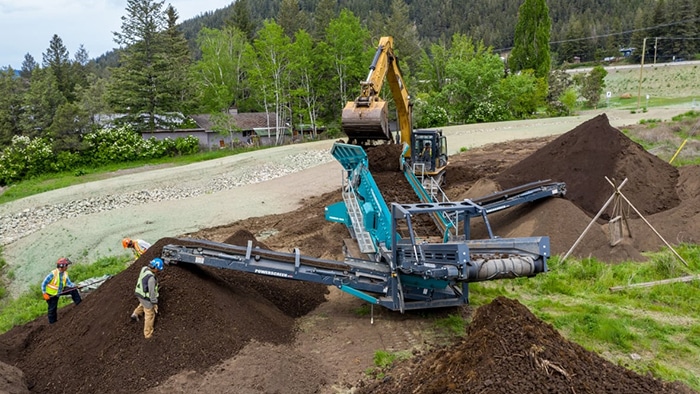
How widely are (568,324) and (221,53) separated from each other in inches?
1865

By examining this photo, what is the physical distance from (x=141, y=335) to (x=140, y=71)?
39.1 metres

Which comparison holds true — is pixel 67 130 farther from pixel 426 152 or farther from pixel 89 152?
pixel 426 152

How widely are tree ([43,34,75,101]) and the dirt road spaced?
3813cm

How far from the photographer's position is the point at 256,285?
10.1 metres

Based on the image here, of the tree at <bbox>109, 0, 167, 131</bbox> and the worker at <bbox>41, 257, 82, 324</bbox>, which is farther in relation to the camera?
the tree at <bbox>109, 0, 167, 131</bbox>

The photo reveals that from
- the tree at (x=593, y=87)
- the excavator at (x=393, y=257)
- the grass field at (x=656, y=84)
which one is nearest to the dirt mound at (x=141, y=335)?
the excavator at (x=393, y=257)

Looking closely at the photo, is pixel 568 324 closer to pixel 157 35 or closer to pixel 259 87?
pixel 259 87

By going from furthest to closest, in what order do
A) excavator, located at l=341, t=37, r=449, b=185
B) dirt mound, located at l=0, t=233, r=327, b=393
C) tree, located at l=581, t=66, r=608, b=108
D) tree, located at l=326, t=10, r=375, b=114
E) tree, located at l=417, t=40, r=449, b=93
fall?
tree, located at l=581, t=66, r=608, b=108
tree, located at l=417, t=40, r=449, b=93
tree, located at l=326, t=10, r=375, b=114
excavator, located at l=341, t=37, r=449, b=185
dirt mound, located at l=0, t=233, r=327, b=393

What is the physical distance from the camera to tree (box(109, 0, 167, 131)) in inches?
1642

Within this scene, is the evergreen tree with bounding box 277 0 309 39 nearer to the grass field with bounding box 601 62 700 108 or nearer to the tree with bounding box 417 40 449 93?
the tree with bounding box 417 40 449 93

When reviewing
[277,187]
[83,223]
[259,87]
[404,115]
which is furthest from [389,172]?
[259,87]

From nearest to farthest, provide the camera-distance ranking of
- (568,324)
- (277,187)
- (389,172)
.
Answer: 1. (568,324)
2. (389,172)
3. (277,187)

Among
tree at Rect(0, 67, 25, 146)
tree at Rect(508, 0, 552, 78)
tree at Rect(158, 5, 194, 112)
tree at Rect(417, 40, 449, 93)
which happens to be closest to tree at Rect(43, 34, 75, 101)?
tree at Rect(0, 67, 25, 146)

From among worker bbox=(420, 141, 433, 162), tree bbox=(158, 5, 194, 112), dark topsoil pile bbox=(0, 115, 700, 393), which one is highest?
tree bbox=(158, 5, 194, 112)
